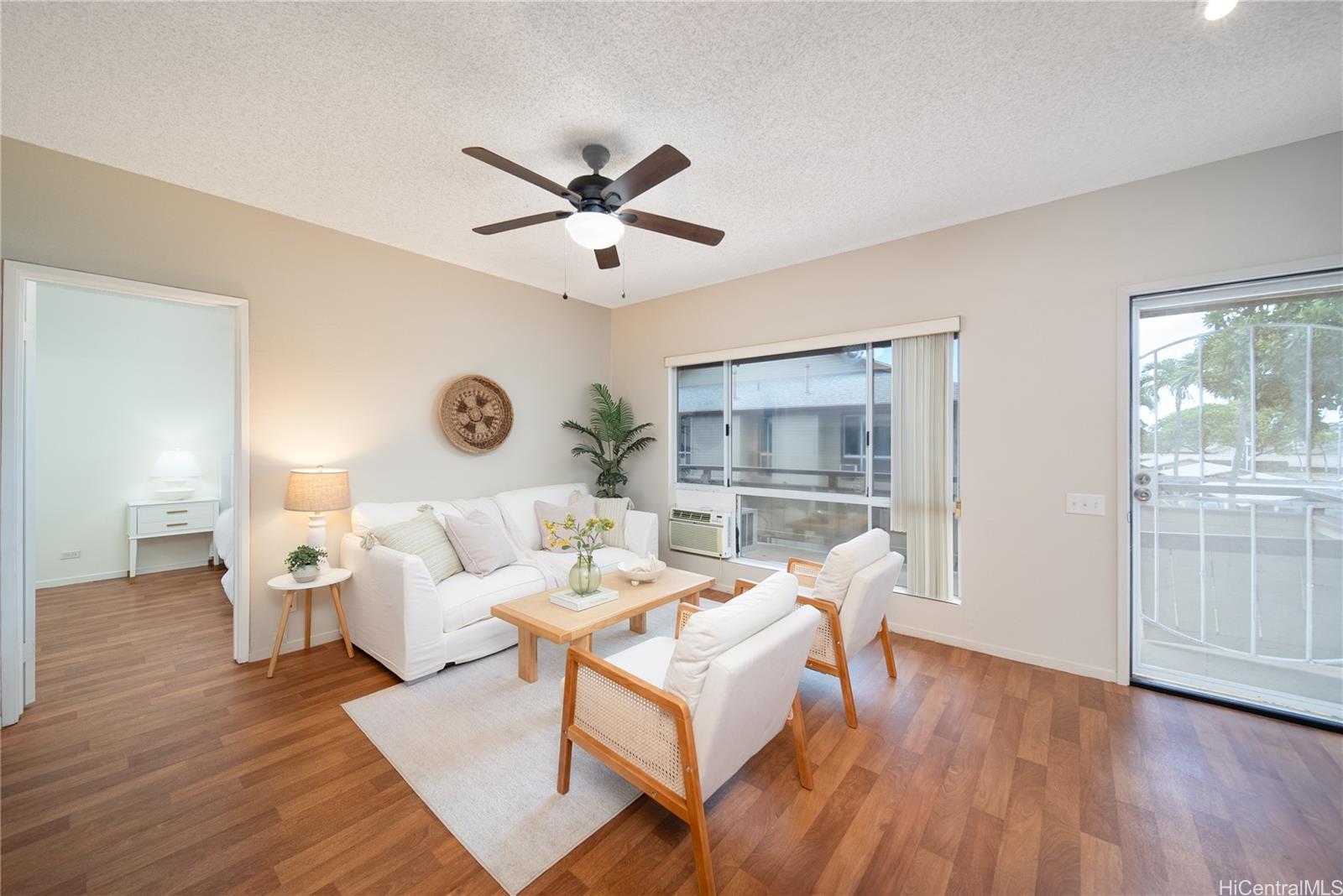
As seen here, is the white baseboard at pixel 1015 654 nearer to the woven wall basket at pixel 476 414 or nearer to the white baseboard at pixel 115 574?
the woven wall basket at pixel 476 414

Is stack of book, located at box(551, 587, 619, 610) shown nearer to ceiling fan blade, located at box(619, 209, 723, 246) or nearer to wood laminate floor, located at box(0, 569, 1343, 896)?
wood laminate floor, located at box(0, 569, 1343, 896)

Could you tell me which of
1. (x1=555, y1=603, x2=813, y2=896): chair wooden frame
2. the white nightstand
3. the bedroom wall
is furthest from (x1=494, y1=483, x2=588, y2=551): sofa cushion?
the white nightstand

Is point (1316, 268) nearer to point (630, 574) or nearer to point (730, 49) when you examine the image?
point (730, 49)

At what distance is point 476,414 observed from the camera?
13.4ft

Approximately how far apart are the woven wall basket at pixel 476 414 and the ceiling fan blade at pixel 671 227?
2.39 metres

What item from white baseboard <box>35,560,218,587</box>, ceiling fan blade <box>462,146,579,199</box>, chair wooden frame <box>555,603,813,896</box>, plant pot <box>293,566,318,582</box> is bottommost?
white baseboard <box>35,560,218,587</box>

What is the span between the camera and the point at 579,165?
2523 millimetres

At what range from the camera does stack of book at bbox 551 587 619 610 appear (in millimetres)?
2635

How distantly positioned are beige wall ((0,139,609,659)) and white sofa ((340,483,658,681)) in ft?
0.95

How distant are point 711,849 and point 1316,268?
3.82 metres

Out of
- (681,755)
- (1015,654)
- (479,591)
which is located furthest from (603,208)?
(1015,654)

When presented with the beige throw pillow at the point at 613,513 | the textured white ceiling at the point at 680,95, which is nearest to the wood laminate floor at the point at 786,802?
the beige throw pillow at the point at 613,513

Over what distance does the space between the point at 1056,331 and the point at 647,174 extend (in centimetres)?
269

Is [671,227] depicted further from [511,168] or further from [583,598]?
[583,598]
